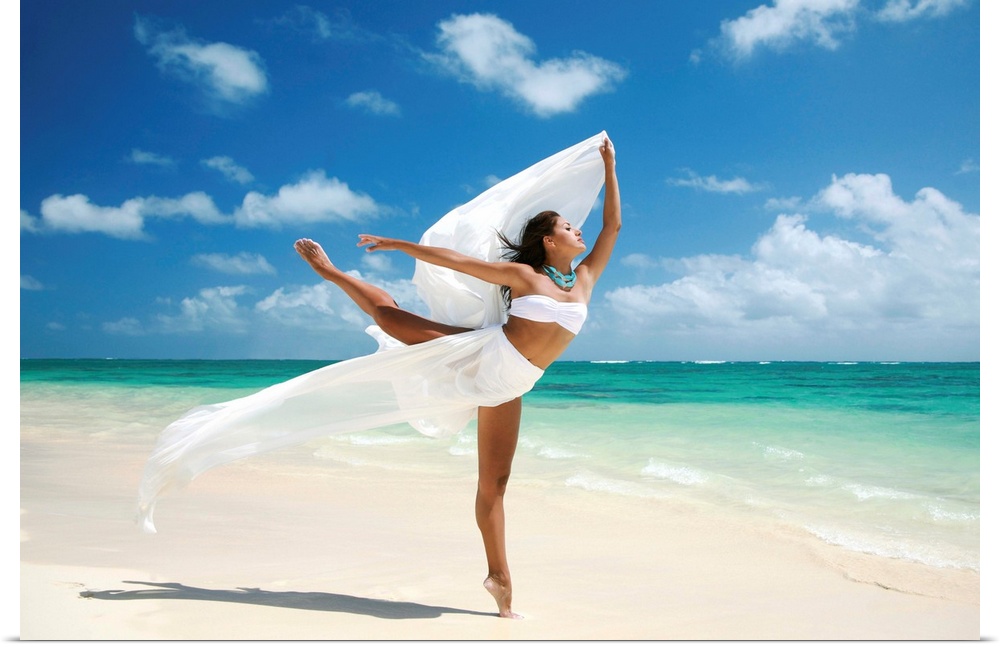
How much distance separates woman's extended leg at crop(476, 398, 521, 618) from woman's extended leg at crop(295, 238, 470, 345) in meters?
0.49

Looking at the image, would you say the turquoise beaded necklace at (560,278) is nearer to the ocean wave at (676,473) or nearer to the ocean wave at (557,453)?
the ocean wave at (676,473)

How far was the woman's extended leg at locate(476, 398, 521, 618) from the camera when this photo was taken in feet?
11.6

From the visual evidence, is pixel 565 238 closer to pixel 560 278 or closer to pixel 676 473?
pixel 560 278

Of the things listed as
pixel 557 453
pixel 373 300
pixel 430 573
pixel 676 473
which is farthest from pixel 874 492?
pixel 373 300

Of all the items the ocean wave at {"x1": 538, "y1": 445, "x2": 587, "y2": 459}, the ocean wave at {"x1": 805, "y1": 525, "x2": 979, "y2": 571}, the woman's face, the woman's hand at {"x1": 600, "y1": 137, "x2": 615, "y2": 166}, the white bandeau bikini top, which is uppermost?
the woman's hand at {"x1": 600, "y1": 137, "x2": 615, "y2": 166}

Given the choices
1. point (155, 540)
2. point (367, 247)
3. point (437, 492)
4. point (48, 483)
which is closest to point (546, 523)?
point (437, 492)

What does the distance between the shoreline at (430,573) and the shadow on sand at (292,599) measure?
0.05 feet

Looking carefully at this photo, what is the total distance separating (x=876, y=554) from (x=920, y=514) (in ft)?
4.60

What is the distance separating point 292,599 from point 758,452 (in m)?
7.02

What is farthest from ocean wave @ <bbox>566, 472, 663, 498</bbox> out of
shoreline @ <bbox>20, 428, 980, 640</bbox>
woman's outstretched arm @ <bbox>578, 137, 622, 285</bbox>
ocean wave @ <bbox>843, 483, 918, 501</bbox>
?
woman's outstretched arm @ <bbox>578, 137, 622, 285</bbox>

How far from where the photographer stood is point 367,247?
3416 mm

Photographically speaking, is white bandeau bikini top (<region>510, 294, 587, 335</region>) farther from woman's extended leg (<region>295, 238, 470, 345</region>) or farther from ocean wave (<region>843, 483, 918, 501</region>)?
ocean wave (<region>843, 483, 918, 501</region>)

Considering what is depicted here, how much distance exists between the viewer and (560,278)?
11.8 feet

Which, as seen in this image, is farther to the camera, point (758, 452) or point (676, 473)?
point (758, 452)
